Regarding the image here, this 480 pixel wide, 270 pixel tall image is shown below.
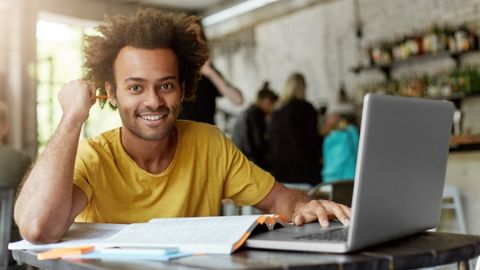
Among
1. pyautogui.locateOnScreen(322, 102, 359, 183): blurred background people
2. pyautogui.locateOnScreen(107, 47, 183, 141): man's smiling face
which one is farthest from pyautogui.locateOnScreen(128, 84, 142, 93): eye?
pyautogui.locateOnScreen(322, 102, 359, 183): blurred background people

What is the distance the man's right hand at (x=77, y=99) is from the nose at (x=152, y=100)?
0.15 m

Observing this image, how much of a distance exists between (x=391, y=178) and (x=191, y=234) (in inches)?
15.3

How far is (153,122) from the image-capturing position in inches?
66.0

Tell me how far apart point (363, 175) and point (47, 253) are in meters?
0.60

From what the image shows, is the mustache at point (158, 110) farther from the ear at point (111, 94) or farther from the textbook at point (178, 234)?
the textbook at point (178, 234)

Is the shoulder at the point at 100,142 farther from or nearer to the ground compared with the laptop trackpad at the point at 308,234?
farther from the ground

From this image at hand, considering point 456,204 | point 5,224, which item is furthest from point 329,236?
point 456,204

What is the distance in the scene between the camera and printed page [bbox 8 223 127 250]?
3.96ft

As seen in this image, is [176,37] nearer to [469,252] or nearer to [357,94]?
[469,252]

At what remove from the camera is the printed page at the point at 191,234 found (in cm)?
104

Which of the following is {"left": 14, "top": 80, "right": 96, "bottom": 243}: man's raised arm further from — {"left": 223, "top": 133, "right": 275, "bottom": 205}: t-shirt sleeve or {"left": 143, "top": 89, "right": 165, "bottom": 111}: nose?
{"left": 223, "top": 133, "right": 275, "bottom": 205}: t-shirt sleeve

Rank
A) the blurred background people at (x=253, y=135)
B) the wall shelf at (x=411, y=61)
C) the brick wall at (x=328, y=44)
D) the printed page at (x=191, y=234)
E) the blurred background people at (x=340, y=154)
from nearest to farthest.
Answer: the printed page at (x=191, y=234)
the blurred background people at (x=340, y=154)
the blurred background people at (x=253, y=135)
the wall shelf at (x=411, y=61)
the brick wall at (x=328, y=44)

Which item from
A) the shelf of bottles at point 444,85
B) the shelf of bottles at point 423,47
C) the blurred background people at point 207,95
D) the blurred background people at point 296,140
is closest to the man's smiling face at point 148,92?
the blurred background people at point 207,95

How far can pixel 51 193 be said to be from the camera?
1.35m
